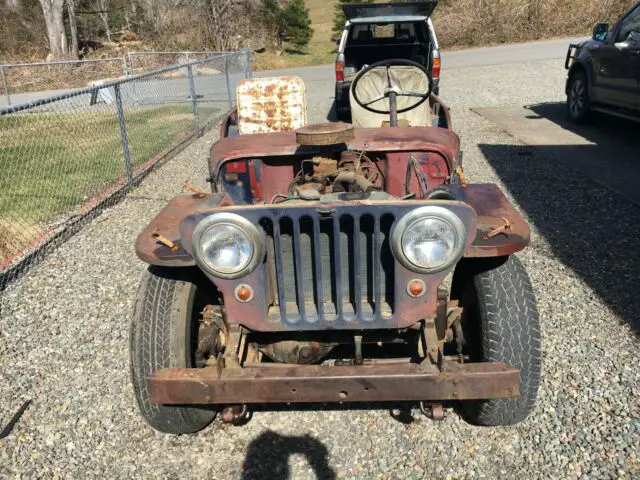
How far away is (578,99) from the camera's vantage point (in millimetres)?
9125

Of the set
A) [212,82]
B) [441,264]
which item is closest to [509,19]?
[212,82]

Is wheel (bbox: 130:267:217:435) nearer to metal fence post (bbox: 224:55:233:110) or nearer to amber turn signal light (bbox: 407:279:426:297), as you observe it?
amber turn signal light (bbox: 407:279:426:297)

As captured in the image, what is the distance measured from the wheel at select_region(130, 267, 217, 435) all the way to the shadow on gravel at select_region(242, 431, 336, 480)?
1.02 ft

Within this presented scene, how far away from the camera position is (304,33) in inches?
1076

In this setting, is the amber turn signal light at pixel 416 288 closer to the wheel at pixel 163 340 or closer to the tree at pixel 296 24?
the wheel at pixel 163 340

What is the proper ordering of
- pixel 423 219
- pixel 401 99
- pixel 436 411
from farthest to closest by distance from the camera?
pixel 401 99 → pixel 436 411 → pixel 423 219

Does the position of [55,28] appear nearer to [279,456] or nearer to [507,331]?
[279,456]

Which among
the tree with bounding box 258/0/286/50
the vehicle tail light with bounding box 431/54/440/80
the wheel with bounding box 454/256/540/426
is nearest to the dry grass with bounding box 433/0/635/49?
the tree with bounding box 258/0/286/50

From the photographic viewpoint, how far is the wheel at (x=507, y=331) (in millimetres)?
2514

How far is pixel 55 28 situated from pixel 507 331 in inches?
1033

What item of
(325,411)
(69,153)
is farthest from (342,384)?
(69,153)

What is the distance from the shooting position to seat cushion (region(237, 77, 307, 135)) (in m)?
4.89

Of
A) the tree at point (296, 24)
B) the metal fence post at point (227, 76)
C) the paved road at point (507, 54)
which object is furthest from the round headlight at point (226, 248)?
the tree at point (296, 24)

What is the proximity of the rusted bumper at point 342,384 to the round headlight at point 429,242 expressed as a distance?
423 mm
